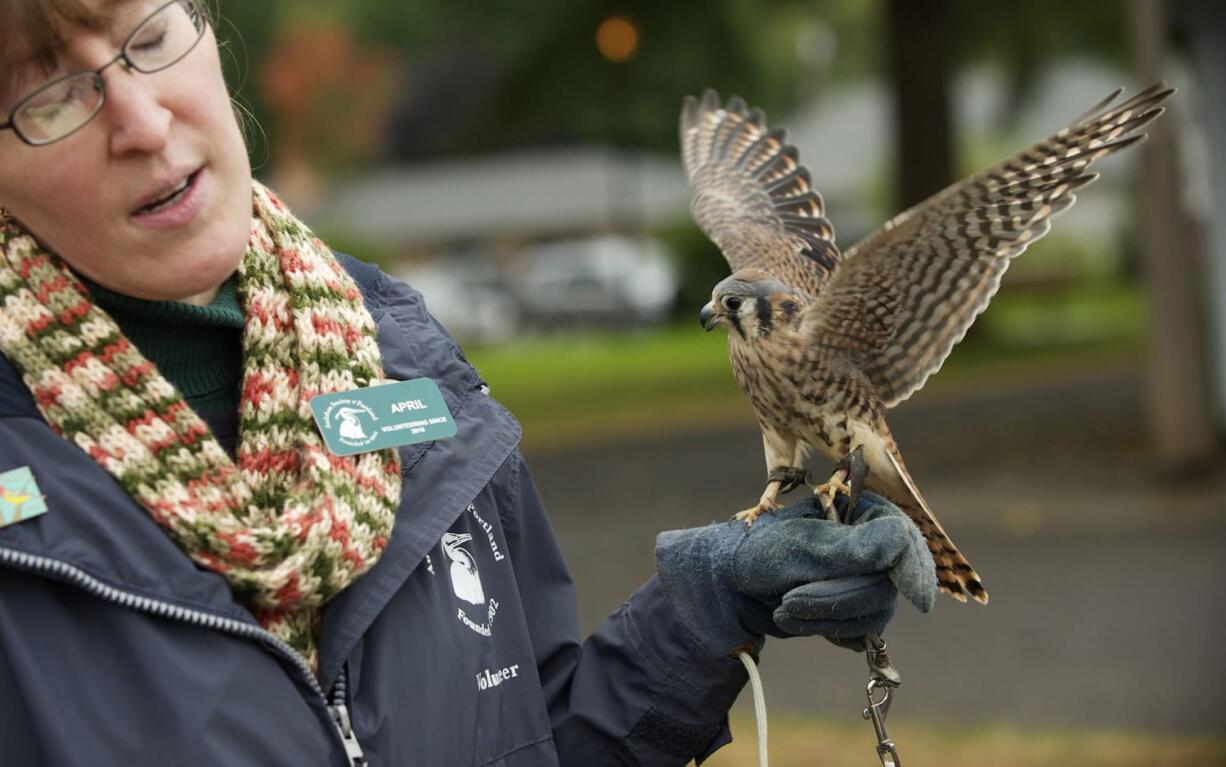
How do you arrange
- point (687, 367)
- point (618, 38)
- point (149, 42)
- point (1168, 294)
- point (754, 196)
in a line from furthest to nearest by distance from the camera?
→ point (687, 367), point (618, 38), point (1168, 294), point (754, 196), point (149, 42)

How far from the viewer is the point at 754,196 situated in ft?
9.87

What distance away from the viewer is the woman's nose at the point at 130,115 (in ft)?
5.29

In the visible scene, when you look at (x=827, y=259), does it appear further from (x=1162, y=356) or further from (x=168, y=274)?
(x=1162, y=356)

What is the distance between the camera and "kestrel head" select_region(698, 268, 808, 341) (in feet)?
8.04

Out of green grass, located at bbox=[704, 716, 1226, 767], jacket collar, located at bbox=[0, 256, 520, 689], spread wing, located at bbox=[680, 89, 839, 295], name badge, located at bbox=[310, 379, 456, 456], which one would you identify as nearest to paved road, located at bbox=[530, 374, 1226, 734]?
green grass, located at bbox=[704, 716, 1226, 767]

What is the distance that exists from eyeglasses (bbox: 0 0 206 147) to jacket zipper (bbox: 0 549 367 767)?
46 centimetres

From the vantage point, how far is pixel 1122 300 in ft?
94.1

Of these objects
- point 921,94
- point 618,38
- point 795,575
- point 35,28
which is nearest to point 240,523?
point 35,28

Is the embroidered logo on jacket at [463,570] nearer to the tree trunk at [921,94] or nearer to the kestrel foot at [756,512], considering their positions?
the kestrel foot at [756,512]

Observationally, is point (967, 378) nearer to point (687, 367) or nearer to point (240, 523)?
point (687, 367)

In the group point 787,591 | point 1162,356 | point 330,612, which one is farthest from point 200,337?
point 1162,356

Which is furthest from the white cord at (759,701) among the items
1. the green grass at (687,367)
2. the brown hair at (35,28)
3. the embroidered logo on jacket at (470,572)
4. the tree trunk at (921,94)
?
the tree trunk at (921,94)

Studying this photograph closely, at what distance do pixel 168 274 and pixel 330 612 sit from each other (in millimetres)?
Result: 461

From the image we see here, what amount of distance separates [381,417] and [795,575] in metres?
0.59
